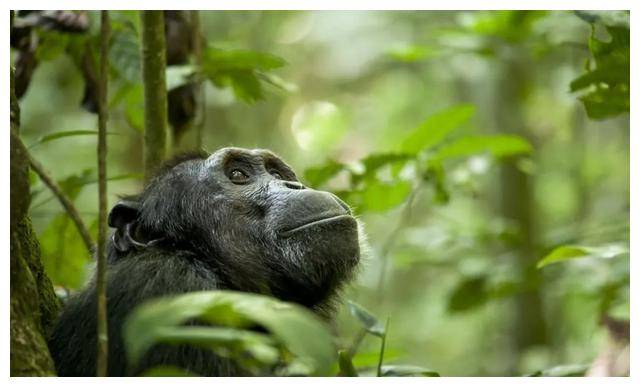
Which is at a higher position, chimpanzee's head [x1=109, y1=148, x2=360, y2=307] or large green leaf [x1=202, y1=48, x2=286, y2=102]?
large green leaf [x1=202, y1=48, x2=286, y2=102]

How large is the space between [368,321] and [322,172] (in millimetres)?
1899

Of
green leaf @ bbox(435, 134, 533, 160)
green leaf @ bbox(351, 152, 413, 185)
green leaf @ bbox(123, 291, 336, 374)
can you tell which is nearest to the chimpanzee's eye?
green leaf @ bbox(351, 152, 413, 185)

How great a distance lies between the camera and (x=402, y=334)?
17.0 m

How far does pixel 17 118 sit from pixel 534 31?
508 centimetres

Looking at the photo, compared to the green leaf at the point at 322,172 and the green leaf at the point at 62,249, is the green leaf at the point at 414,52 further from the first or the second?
the green leaf at the point at 62,249

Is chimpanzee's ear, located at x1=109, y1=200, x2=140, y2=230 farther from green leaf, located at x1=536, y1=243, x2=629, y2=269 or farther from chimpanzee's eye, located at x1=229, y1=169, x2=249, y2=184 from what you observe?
green leaf, located at x1=536, y1=243, x2=629, y2=269

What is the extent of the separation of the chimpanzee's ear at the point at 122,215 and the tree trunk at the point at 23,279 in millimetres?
741

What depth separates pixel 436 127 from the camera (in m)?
6.40

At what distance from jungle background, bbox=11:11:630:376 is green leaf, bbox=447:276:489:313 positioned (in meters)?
0.01

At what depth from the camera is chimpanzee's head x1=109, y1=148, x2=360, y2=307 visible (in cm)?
483

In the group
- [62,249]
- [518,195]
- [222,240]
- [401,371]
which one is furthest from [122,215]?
[518,195]

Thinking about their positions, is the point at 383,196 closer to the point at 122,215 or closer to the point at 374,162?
the point at 374,162

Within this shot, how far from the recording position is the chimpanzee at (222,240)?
14.1ft
